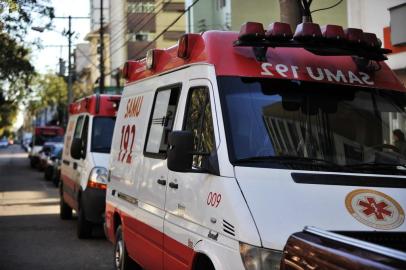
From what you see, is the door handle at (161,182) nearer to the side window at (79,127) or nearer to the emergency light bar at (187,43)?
the emergency light bar at (187,43)

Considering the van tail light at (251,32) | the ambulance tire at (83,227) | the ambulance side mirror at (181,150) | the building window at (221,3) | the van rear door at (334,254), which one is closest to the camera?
the van rear door at (334,254)

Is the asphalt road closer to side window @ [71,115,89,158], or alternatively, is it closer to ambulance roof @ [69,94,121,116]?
side window @ [71,115,89,158]

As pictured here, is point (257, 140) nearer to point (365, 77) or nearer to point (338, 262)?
point (365, 77)

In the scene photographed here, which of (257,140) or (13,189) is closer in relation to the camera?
(257,140)

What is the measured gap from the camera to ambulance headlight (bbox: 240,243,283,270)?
12.4ft

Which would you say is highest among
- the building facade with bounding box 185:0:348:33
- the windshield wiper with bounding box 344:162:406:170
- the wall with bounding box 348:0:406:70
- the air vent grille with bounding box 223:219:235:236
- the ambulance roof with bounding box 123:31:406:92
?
the building facade with bounding box 185:0:348:33

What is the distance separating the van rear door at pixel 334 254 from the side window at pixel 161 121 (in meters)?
2.58

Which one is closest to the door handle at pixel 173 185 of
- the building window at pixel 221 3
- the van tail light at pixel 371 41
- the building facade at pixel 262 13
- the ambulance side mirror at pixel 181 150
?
the ambulance side mirror at pixel 181 150

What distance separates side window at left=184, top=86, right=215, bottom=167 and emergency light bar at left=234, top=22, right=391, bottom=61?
0.52 meters

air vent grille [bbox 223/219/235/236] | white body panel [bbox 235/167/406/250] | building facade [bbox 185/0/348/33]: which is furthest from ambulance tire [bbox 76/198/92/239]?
building facade [bbox 185/0/348/33]

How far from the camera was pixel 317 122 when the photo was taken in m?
4.84

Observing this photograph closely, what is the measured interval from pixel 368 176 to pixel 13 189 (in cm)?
2013

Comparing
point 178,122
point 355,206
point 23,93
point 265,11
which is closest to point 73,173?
point 178,122

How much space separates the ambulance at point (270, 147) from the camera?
4.03 m
